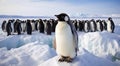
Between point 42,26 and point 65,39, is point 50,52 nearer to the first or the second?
point 65,39

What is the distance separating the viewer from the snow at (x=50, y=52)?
271 centimetres

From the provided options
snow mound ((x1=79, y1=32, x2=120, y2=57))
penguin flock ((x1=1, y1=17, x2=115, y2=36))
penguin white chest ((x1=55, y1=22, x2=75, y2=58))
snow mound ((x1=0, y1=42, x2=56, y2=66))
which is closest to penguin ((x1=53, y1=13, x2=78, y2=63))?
penguin white chest ((x1=55, y1=22, x2=75, y2=58))

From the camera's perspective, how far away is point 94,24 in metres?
9.25

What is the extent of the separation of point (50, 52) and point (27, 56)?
370mm

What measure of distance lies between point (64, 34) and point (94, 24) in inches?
268

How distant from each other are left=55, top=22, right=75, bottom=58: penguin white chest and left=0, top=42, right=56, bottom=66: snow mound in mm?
941

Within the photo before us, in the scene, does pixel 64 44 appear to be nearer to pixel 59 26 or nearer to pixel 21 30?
pixel 59 26

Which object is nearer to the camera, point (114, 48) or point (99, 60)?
point (99, 60)

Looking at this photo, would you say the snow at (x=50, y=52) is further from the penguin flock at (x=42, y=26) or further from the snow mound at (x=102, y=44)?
the penguin flock at (x=42, y=26)

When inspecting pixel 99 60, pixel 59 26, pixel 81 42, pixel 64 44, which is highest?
pixel 59 26

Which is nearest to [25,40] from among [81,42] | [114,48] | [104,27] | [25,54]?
[81,42]

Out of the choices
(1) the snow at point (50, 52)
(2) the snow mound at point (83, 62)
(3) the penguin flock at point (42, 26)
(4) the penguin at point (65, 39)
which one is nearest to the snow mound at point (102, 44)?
(1) the snow at point (50, 52)

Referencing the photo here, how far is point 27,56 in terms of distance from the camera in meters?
3.71

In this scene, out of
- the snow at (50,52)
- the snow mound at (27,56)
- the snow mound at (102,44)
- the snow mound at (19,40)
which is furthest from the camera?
the snow mound at (19,40)
